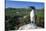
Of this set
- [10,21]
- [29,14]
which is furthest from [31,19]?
[10,21]

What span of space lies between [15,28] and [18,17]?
0.27 feet

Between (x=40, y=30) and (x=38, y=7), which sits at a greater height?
(x=38, y=7)

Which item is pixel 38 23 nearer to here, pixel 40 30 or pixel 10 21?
pixel 40 30

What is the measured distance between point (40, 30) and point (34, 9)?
0.17m

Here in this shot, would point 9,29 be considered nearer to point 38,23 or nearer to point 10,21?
point 10,21

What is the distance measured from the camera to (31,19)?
2.14 ft

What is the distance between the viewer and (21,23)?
64cm

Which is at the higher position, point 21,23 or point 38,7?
point 38,7

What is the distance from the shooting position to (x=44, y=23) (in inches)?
26.4

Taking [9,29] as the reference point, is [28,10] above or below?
above

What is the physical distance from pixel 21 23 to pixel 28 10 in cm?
11

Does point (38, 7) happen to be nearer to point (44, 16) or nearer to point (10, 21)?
point (44, 16)
